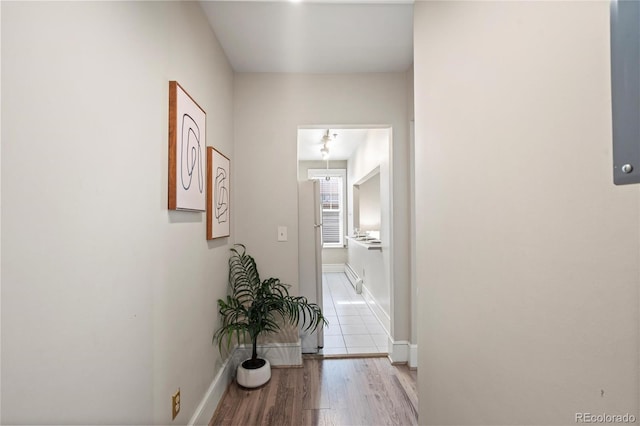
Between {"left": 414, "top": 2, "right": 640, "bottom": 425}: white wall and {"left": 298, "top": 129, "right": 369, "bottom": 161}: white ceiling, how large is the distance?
9.90ft

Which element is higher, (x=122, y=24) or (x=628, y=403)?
(x=122, y=24)

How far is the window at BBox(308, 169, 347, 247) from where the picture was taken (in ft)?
21.3

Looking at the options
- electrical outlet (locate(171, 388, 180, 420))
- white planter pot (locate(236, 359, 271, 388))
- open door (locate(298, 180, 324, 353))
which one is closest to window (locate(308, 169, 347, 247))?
open door (locate(298, 180, 324, 353))

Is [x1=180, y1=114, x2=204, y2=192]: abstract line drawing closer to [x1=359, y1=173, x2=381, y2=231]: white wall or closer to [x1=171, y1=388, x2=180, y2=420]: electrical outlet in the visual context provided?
[x1=171, y1=388, x2=180, y2=420]: electrical outlet

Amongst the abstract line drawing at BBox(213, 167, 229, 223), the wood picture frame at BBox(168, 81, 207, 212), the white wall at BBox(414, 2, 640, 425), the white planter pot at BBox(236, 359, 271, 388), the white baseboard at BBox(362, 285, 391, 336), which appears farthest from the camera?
the white baseboard at BBox(362, 285, 391, 336)

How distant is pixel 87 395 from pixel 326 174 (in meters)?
5.86

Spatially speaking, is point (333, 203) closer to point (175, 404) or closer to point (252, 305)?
point (252, 305)

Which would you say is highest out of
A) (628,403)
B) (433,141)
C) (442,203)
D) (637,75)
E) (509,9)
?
(509,9)

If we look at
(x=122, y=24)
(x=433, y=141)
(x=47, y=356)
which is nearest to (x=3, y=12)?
(x=122, y=24)

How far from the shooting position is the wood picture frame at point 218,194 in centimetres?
183

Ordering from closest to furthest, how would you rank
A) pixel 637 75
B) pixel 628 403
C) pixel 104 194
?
pixel 637 75 → pixel 628 403 → pixel 104 194

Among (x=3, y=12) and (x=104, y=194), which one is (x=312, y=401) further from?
(x=3, y=12)

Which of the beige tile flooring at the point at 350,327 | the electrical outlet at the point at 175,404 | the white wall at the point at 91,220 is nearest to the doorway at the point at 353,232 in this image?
the beige tile flooring at the point at 350,327

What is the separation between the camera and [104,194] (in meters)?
0.91
